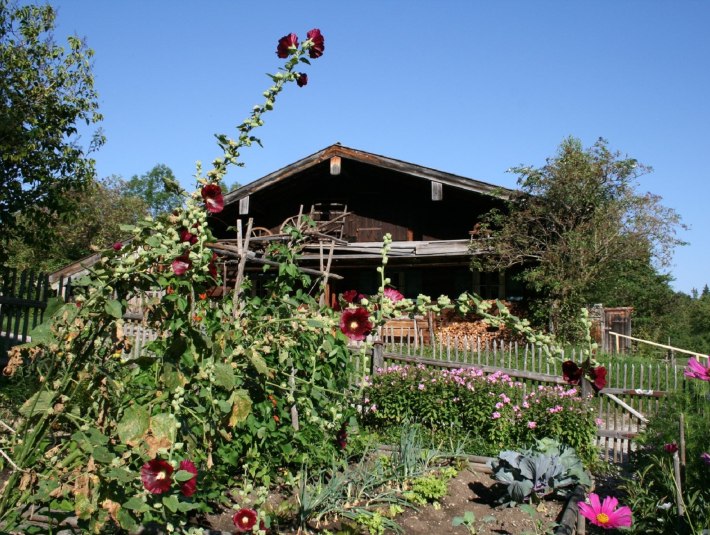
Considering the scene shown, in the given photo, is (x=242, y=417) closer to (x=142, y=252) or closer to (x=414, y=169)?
(x=142, y=252)

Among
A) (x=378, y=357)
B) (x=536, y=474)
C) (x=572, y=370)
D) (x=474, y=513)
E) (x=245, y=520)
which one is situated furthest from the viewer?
(x=378, y=357)

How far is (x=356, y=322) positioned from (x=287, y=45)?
955mm

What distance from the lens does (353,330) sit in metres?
2.13

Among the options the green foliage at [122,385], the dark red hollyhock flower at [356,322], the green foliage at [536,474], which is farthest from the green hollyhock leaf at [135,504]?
the green foliage at [536,474]

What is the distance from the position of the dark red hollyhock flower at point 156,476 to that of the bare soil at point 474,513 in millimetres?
1916

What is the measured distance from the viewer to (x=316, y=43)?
2.12 metres

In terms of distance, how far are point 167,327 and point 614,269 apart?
13654mm

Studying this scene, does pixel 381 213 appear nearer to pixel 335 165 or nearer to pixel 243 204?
pixel 335 165

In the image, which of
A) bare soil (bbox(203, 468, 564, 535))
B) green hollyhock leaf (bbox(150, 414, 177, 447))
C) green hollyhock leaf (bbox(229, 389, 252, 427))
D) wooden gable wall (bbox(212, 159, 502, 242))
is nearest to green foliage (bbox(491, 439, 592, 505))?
bare soil (bbox(203, 468, 564, 535))

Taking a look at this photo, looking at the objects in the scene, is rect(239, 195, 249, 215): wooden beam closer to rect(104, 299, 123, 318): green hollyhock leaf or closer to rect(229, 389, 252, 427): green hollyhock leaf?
rect(229, 389, 252, 427): green hollyhock leaf

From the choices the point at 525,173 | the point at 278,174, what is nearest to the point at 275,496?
the point at 525,173

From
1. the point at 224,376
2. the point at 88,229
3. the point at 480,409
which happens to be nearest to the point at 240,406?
the point at 224,376

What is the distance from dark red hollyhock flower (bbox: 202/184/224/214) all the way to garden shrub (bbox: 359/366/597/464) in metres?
4.98

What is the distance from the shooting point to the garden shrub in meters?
6.48
